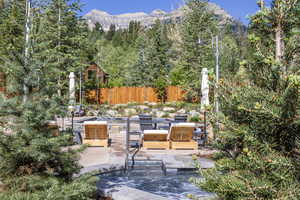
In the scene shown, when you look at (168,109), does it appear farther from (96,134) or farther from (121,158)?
(121,158)

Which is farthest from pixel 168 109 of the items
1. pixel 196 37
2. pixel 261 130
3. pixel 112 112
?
pixel 261 130

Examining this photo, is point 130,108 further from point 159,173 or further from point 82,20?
point 159,173

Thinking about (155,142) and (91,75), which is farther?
(91,75)

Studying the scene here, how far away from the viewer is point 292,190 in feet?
4.50

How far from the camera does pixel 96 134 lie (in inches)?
335

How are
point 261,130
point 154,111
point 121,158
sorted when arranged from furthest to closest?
1. point 154,111
2. point 121,158
3. point 261,130

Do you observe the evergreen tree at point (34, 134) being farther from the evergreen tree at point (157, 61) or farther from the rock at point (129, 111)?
the evergreen tree at point (157, 61)

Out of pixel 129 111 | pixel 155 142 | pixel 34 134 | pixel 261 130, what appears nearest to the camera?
pixel 261 130

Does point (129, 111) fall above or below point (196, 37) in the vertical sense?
below

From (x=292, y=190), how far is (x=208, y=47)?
916 inches

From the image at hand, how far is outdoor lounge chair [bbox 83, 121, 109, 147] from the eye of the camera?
8.12 m

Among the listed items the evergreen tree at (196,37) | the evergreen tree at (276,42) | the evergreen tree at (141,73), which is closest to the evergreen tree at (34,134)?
the evergreen tree at (276,42)

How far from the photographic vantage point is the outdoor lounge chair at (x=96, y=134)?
8125mm

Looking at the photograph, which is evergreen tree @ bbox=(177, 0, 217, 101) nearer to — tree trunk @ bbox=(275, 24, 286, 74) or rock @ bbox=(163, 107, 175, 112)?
rock @ bbox=(163, 107, 175, 112)
